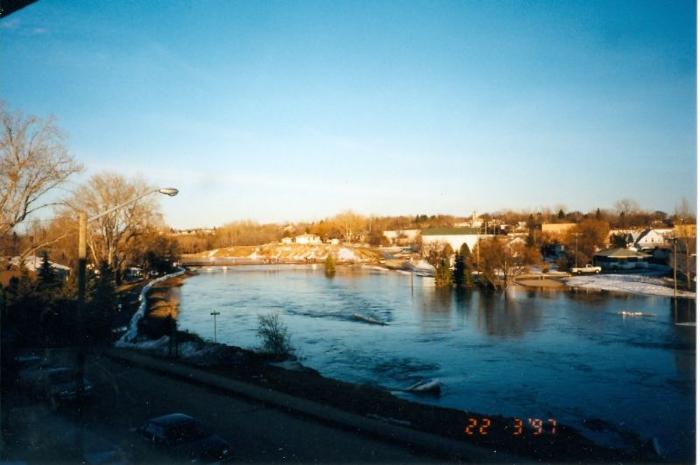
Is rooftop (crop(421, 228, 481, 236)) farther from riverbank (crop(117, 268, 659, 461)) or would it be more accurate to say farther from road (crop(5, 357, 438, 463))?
road (crop(5, 357, 438, 463))

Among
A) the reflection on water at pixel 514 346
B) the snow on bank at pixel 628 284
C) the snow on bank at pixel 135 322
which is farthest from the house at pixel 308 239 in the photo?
the reflection on water at pixel 514 346

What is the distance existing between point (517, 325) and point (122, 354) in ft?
37.7

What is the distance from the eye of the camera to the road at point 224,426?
5.21 metres

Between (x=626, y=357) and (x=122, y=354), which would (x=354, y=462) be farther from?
(x=626, y=357)

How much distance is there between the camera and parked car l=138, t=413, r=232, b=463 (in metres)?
5.02

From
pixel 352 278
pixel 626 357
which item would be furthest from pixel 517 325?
pixel 352 278

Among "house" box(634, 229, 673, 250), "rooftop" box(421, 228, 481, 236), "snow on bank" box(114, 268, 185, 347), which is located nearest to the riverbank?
"snow on bank" box(114, 268, 185, 347)

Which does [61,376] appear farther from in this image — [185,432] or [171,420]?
[185,432]

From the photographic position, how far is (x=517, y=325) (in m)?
16.6

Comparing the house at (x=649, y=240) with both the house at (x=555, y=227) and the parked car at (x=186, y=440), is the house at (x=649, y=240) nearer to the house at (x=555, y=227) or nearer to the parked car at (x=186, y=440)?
the house at (x=555, y=227)

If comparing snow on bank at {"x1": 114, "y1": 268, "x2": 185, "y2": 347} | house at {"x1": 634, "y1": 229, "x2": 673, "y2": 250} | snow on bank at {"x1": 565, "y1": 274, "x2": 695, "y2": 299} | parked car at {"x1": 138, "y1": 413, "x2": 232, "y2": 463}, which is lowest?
snow on bank at {"x1": 114, "y1": 268, "x2": 185, "y2": 347}

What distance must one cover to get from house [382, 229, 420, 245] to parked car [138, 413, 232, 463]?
67282mm

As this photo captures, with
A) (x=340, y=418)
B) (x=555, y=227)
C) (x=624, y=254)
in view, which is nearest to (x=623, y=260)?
(x=624, y=254)

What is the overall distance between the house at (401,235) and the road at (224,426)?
6534 centimetres
